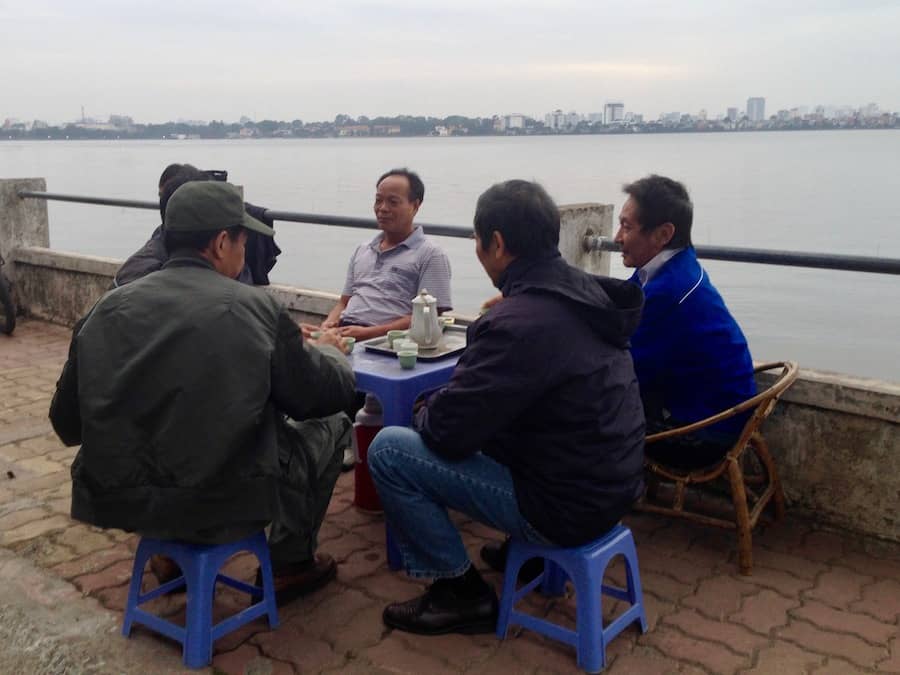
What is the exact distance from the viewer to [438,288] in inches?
177

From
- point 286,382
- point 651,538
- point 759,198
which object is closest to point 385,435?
point 286,382

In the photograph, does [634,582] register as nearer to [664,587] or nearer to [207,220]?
[664,587]

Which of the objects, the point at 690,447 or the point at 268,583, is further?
the point at 690,447

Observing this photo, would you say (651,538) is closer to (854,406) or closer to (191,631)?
(854,406)

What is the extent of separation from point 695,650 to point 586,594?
0.49 meters

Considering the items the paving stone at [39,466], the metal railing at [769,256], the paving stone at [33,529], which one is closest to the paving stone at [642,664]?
the metal railing at [769,256]

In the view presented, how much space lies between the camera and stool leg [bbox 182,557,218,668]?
280 centimetres

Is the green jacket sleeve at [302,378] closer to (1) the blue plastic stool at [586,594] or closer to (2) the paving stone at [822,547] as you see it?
(1) the blue plastic stool at [586,594]

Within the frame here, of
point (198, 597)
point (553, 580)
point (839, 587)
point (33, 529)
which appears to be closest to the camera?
point (198, 597)

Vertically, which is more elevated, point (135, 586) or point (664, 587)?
point (135, 586)

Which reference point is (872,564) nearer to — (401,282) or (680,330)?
(680,330)

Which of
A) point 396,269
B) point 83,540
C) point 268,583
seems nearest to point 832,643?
point 268,583

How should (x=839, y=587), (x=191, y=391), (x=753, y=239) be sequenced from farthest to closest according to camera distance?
1. (x=753, y=239)
2. (x=839, y=587)
3. (x=191, y=391)

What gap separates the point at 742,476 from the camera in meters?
3.56
